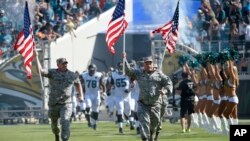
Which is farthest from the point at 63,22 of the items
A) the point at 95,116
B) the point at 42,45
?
the point at 95,116

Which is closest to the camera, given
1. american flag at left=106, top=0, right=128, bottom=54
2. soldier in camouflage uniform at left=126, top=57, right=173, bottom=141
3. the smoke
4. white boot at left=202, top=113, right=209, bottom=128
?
soldier in camouflage uniform at left=126, top=57, right=173, bottom=141

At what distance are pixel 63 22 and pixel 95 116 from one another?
36.3ft

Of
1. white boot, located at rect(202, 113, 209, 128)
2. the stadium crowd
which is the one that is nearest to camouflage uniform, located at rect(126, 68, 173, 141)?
white boot, located at rect(202, 113, 209, 128)

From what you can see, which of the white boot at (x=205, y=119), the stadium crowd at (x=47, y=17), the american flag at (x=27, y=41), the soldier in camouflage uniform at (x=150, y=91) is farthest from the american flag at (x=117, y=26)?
the stadium crowd at (x=47, y=17)

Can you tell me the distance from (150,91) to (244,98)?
654 inches

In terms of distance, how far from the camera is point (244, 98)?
3672 centimetres

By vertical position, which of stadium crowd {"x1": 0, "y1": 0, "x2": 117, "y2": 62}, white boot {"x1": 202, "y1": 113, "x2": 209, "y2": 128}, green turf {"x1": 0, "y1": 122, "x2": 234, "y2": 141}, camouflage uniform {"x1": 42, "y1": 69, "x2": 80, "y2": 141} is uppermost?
stadium crowd {"x1": 0, "y1": 0, "x2": 117, "y2": 62}

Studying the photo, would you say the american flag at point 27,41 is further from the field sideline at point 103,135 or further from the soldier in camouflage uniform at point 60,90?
the soldier in camouflage uniform at point 60,90

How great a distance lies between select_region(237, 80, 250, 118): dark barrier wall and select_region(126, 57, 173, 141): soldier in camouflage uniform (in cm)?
1613

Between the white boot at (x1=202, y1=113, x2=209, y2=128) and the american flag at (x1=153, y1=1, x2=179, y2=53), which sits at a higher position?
the american flag at (x1=153, y1=1, x2=179, y2=53)

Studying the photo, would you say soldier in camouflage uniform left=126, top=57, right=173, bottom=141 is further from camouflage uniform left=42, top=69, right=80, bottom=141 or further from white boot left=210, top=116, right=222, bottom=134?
white boot left=210, top=116, right=222, bottom=134

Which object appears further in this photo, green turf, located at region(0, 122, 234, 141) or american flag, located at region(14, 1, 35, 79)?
american flag, located at region(14, 1, 35, 79)

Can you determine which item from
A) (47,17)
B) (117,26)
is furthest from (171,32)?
(47,17)

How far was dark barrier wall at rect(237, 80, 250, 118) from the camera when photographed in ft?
120
